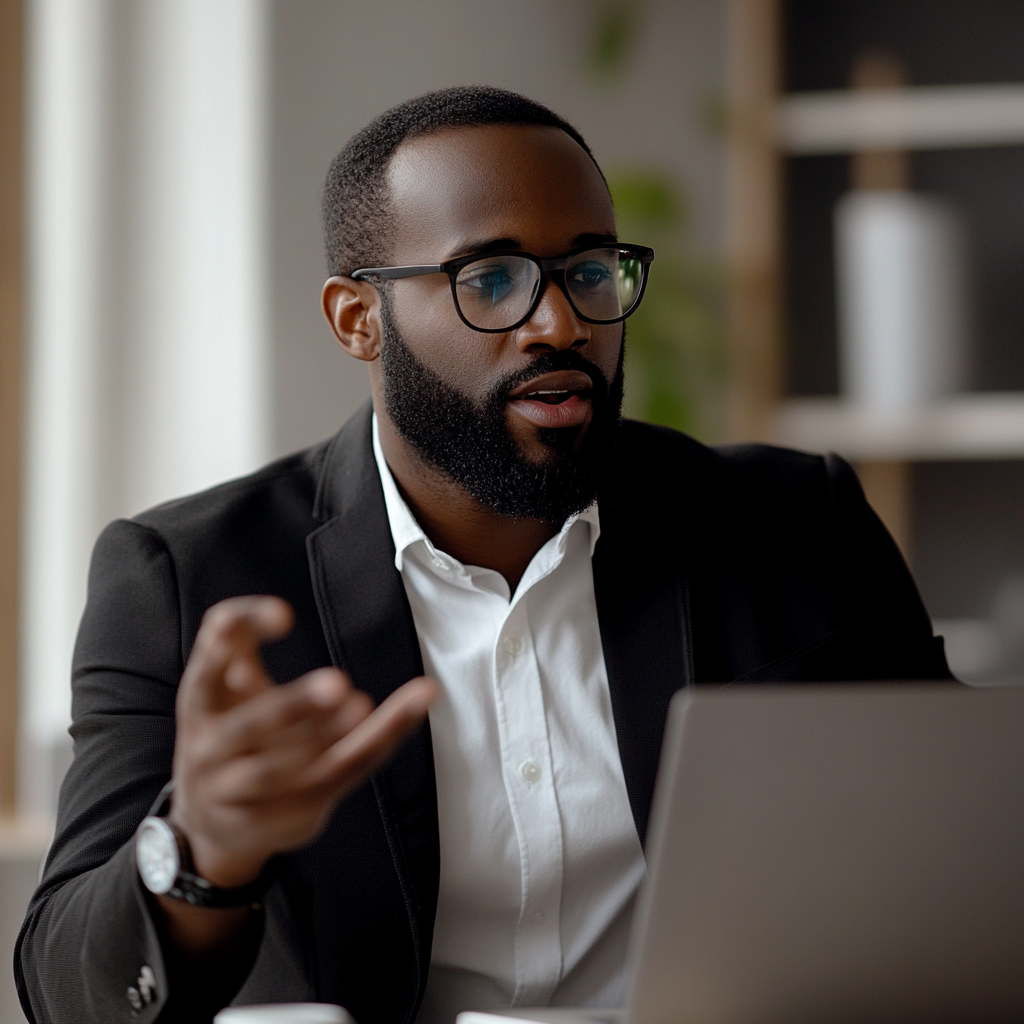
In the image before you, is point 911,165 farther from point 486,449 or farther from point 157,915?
point 157,915

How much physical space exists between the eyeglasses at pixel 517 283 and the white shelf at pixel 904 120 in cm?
134

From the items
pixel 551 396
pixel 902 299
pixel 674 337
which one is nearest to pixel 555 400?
pixel 551 396

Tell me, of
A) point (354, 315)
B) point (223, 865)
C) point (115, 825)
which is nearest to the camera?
point (223, 865)

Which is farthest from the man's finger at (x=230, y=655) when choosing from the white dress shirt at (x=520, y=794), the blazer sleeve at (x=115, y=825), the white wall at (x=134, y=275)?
the white wall at (x=134, y=275)

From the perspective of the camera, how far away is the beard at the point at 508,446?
124 centimetres

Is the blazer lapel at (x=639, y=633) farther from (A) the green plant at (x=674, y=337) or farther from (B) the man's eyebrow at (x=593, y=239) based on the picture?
(A) the green plant at (x=674, y=337)

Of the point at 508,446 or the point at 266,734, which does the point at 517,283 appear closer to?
the point at 508,446

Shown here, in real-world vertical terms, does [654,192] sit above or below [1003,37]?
below

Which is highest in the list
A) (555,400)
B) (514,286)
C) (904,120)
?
(904,120)

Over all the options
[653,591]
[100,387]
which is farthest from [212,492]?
[100,387]

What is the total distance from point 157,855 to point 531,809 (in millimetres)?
424

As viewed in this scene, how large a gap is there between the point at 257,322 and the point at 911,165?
51.5 inches

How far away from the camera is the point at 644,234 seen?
8.14ft

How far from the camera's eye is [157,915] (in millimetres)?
875
